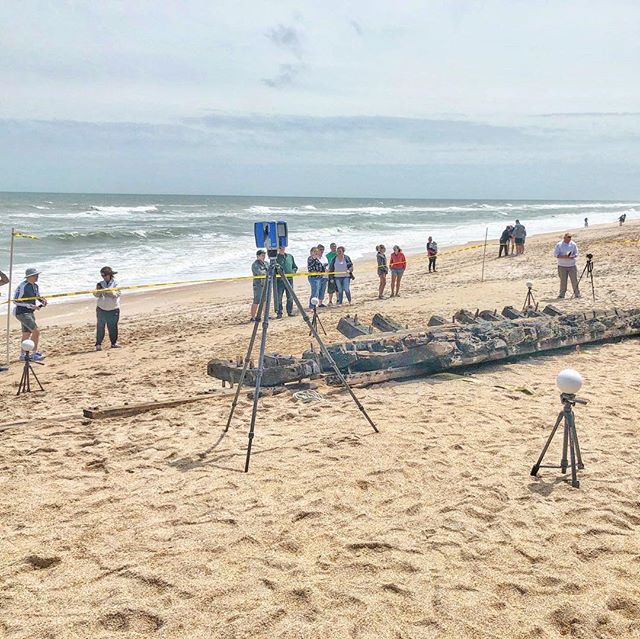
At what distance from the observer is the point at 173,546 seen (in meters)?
4.41

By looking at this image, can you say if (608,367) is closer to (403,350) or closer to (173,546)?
(403,350)

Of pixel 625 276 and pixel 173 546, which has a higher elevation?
pixel 625 276

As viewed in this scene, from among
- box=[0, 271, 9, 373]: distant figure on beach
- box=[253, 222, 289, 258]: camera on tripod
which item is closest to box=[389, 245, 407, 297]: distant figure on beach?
box=[0, 271, 9, 373]: distant figure on beach

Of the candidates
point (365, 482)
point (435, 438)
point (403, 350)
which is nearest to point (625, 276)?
point (403, 350)

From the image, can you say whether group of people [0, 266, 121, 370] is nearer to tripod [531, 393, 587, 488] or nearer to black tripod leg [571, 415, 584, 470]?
tripod [531, 393, 587, 488]

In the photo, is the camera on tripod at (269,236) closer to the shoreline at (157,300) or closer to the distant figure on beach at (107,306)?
the distant figure on beach at (107,306)

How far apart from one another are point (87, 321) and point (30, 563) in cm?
1110

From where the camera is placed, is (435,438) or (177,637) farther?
(435,438)

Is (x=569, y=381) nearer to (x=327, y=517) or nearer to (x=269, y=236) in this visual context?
(x=327, y=517)

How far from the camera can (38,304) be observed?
10797 millimetres

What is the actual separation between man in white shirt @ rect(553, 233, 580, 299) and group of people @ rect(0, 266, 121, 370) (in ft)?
31.1

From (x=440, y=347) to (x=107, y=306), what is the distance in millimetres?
5997

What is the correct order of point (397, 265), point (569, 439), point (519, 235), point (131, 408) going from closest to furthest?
point (569, 439) < point (131, 408) < point (397, 265) < point (519, 235)

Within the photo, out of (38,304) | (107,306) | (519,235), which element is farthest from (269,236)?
(519,235)
